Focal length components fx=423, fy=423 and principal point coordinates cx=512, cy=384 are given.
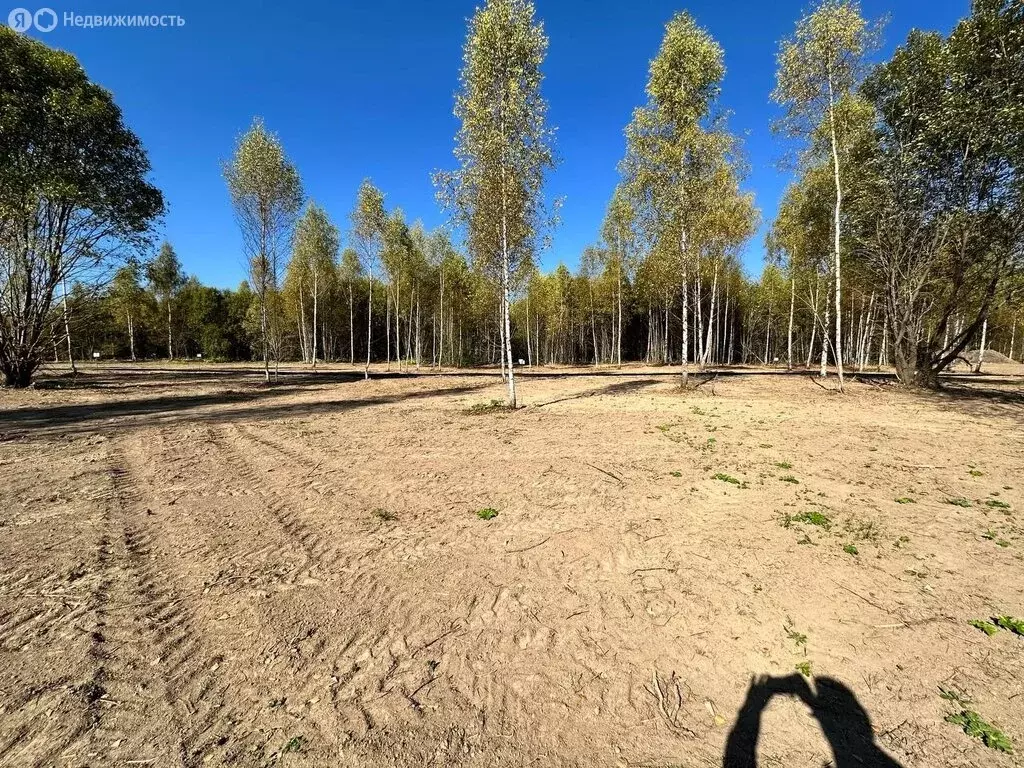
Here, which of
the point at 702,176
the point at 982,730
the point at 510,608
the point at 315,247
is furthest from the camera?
the point at 315,247

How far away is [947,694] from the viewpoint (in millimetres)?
3064

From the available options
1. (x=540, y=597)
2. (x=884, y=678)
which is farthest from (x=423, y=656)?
(x=884, y=678)

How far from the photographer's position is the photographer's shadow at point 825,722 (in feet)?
8.59

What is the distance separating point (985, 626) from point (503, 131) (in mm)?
15957

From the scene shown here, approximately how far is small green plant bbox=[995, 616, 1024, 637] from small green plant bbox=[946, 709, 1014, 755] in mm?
1399

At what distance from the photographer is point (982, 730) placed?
2771 mm

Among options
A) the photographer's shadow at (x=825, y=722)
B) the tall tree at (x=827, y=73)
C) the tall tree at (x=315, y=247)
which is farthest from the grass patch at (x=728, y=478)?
the tall tree at (x=315, y=247)

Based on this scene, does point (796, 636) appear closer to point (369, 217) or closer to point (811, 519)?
point (811, 519)

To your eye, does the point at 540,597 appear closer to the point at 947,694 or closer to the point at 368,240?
the point at 947,694

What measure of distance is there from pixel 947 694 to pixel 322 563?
5562 mm

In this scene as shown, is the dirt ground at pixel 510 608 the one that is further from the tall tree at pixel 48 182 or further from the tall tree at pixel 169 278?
the tall tree at pixel 169 278

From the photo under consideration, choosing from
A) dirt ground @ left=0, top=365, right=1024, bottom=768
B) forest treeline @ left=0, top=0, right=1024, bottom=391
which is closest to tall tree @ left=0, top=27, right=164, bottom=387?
forest treeline @ left=0, top=0, right=1024, bottom=391

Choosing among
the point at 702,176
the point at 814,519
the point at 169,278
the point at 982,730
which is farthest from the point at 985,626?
the point at 169,278

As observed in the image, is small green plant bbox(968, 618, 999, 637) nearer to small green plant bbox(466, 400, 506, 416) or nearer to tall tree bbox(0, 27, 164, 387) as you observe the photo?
small green plant bbox(466, 400, 506, 416)
